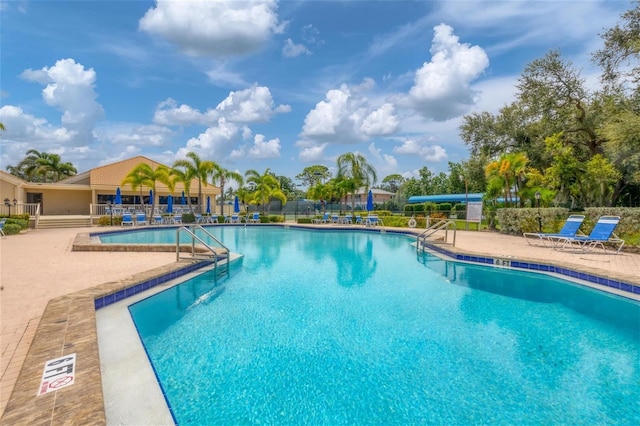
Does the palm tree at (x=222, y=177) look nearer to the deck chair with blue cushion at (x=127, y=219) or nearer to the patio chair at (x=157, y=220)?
the patio chair at (x=157, y=220)

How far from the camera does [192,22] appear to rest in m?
11.2

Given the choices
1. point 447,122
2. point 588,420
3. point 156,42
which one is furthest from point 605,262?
point 156,42

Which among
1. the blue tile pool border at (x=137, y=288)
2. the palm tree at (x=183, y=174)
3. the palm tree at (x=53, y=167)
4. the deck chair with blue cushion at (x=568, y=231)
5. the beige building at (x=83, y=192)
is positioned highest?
the palm tree at (x=53, y=167)

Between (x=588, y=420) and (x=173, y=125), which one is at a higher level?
(x=173, y=125)

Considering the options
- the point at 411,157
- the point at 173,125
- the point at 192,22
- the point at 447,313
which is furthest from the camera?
the point at 411,157

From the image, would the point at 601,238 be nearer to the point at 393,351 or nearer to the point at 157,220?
the point at 393,351

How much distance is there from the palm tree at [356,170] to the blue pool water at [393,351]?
16569mm

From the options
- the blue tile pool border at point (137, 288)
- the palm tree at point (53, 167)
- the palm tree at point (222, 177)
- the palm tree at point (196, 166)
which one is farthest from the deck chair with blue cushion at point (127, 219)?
the palm tree at point (53, 167)

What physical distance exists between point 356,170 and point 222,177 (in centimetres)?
1013

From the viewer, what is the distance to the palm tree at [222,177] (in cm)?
2420

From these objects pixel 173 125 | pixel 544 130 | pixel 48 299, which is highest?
pixel 173 125

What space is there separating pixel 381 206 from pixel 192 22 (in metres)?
29.1

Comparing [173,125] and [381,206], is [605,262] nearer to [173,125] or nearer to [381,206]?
[173,125]

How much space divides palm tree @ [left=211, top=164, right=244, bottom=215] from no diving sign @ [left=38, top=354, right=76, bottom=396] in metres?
22.1
